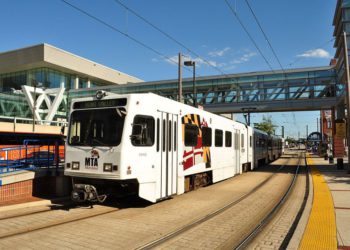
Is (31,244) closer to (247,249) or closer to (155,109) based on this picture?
(247,249)

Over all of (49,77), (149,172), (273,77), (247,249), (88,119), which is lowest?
(247,249)

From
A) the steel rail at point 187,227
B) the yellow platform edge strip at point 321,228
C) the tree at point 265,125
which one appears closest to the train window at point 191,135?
the steel rail at point 187,227

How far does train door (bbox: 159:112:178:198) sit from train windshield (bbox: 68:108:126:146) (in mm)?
1533

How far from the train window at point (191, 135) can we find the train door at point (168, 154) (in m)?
1.07

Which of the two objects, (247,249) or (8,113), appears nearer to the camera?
(247,249)

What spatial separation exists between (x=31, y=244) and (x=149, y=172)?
414 centimetres

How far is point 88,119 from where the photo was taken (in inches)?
407

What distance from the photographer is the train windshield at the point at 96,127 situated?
31.9 feet

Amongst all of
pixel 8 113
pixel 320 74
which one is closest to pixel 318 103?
pixel 320 74

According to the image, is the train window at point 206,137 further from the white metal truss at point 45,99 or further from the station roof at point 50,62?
the station roof at point 50,62

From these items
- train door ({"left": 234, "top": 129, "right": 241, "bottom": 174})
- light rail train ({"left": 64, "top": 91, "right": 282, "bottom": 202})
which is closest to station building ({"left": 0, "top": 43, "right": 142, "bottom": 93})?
train door ({"left": 234, "top": 129, "right": 241, "bottom": 174})

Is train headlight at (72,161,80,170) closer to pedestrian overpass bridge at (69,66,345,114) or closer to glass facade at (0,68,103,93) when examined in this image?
pedestrian overpass bridge at (69,66,345,114)

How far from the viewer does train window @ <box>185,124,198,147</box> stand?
1281 cm

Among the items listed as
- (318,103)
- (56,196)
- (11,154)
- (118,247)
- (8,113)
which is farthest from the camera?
(8,113)
